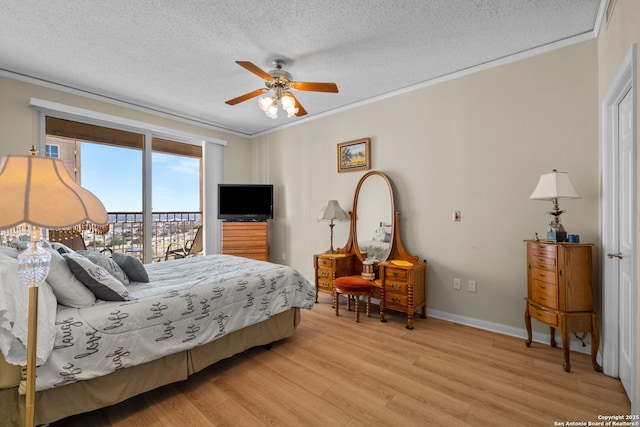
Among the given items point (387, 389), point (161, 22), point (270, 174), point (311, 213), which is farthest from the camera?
point (270, 174)

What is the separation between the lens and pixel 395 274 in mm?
3020

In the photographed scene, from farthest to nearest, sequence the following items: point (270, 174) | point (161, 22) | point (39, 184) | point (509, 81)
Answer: point (270, 174) → point (509, 81) → point (161, 22) → point (39, 184)

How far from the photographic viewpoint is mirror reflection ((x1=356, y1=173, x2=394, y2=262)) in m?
3.42

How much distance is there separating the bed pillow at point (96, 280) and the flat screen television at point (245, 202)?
2.81 meters

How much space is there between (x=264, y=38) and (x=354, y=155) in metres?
1.83

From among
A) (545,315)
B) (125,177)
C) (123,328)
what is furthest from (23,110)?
(545,315)

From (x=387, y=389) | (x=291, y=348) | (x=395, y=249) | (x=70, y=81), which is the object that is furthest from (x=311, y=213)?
(x=70, y=81)

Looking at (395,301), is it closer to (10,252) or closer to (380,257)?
(380,257)

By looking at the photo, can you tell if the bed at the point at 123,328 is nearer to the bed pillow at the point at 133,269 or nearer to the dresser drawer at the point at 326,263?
the bed pillow at the point at 133,269

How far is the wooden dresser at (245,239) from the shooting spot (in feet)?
14.3

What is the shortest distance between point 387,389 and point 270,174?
3.78 metres

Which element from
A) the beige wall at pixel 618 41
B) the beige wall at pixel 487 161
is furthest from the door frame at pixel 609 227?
the beige wall at pixel 487 161

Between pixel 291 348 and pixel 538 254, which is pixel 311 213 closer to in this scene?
pixel 291 348

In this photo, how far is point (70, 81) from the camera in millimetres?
3084
